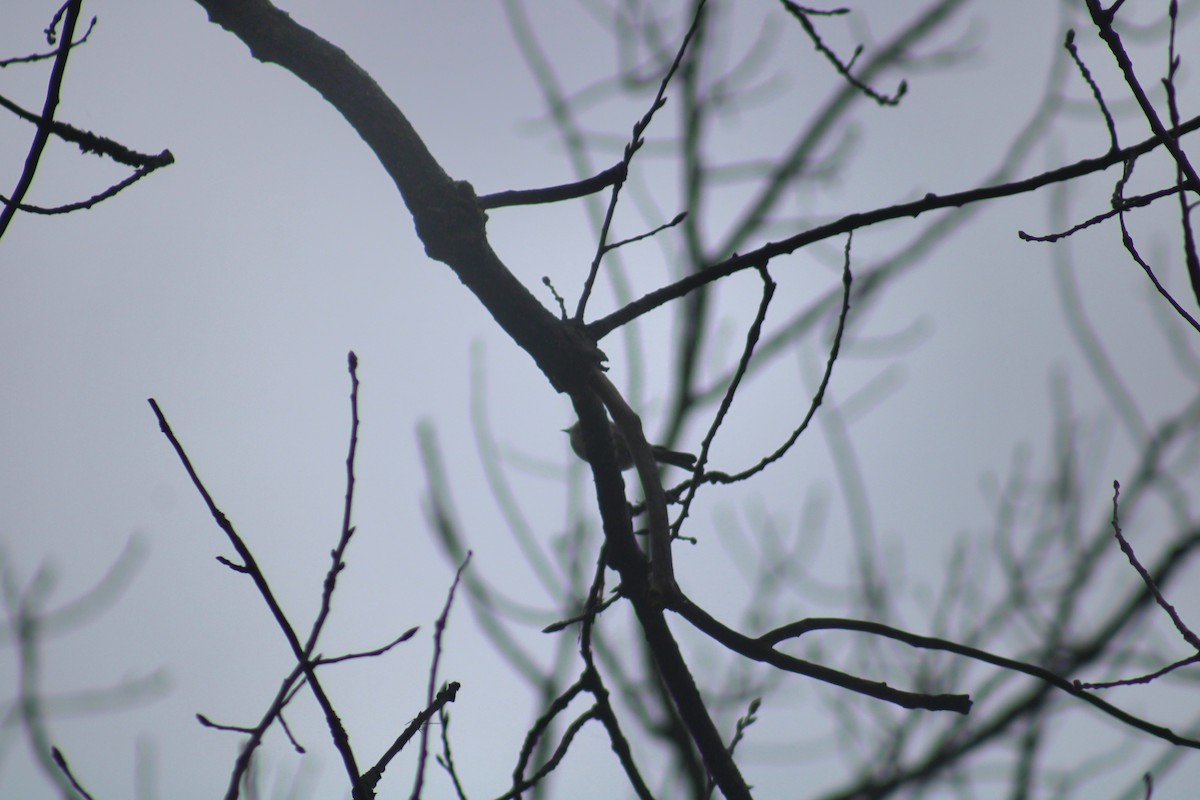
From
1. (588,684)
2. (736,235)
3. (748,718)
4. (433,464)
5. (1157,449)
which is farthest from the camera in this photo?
(1157,449)

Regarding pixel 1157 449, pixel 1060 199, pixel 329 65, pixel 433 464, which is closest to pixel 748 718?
pixel 433 464

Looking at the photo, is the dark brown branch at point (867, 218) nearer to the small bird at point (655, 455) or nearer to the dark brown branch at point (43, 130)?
the small bird at point (655, 455)

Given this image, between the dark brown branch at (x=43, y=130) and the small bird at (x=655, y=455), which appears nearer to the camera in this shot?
the dark brown branch at (x=43, y=130)

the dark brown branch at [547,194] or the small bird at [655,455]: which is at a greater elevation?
the dark brown branch at [547,194]

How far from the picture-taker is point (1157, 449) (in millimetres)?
4309

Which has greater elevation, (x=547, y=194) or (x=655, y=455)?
(x=547, y=194)

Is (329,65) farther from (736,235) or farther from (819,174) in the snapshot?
(819,174)

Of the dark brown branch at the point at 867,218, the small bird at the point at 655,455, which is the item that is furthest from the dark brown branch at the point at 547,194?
the small bird at the point at 655,455

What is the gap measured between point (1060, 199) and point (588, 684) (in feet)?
8.57

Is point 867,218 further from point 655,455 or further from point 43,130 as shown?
point 43,130

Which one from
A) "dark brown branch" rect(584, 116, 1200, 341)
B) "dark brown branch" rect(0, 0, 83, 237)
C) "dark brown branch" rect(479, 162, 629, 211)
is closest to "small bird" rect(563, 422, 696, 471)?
"dark brown branch" rect(584, 116, 1200, 341)

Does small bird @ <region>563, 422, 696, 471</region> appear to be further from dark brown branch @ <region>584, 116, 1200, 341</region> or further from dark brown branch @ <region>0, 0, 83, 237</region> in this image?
dark brown branch @ <region>0, 0, 83, 237</region>

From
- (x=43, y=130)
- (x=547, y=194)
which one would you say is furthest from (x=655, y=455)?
(x=43, y=130)

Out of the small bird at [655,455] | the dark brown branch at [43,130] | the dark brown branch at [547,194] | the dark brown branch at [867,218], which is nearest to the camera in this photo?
the dark brown branch at [43,130]
